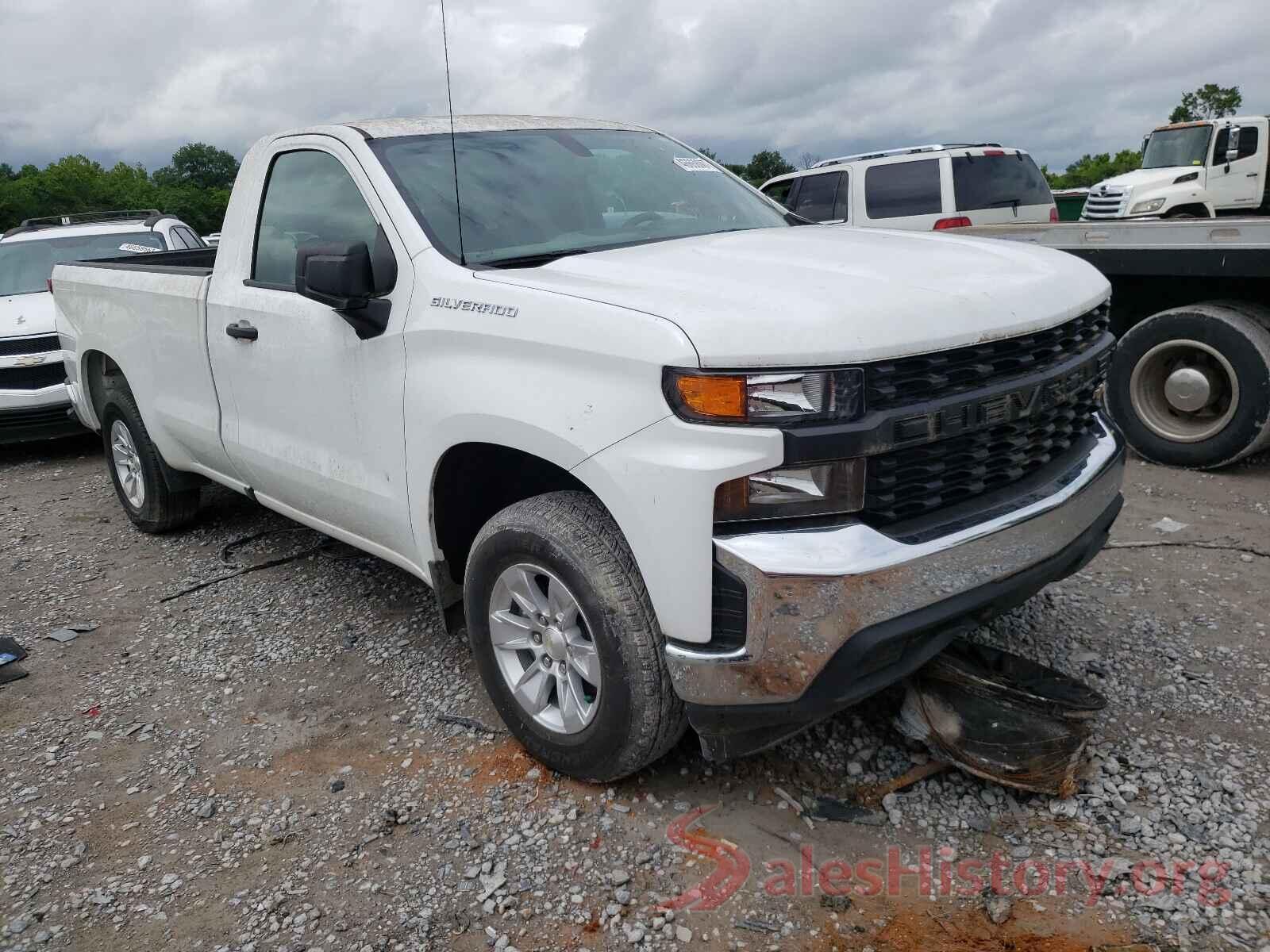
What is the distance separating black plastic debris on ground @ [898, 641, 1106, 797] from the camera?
2.74 m

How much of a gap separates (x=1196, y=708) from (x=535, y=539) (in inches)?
84.9

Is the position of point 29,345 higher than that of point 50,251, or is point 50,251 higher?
point 50,251

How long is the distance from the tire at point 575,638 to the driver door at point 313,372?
0.51 meters

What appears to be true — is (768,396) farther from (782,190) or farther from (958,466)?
(782,190)

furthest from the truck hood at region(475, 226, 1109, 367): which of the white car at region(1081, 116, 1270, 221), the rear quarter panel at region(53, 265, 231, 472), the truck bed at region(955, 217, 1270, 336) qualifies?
the white car at region(1081, 116, 1270, 221)

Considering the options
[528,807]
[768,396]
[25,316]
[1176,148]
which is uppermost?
[1176,148]

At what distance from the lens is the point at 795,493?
234 centimetres

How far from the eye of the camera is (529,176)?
349cm

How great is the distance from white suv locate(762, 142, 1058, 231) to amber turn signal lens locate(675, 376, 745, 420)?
8.08m

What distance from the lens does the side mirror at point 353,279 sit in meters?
3.02

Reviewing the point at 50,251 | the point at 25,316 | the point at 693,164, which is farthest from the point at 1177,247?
the point at 50,251

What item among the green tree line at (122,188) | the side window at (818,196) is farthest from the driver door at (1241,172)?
the green tree line at (122,188)

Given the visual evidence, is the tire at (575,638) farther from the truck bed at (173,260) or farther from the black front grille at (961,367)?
the truck bed at (173,260)

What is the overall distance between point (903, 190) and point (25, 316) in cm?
803
